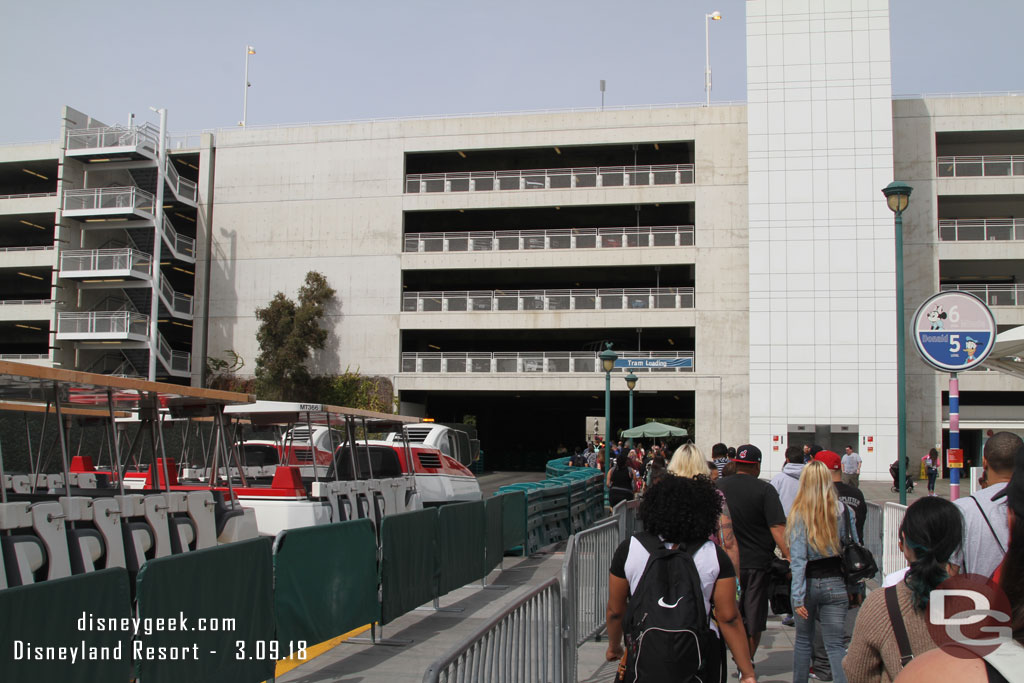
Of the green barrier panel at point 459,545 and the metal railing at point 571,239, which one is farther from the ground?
the metal railing at point 571,239

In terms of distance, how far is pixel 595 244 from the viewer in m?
45.1

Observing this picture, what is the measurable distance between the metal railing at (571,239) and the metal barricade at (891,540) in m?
33.8

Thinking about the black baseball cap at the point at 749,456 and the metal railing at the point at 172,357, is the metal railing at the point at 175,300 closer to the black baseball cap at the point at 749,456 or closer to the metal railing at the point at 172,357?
the metal railing at the point at 172,357

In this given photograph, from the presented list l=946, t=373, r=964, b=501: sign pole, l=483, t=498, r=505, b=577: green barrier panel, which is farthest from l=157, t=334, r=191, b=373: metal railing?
l=946, t=373, r=964, b=501: sign pole

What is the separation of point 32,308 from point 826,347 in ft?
131

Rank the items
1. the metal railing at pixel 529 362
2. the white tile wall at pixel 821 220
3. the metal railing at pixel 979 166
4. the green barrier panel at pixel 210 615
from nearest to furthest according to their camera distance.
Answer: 1. the green barrier panel at pixel 210 615
2. the white tile wall at pixel 821 220
3. the metal railing at pixel 979 166
4. the metal railing at pixel 529 362

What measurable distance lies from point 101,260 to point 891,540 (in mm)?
42648

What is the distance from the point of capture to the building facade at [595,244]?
139ft

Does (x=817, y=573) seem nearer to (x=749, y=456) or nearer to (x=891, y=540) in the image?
(x=749, y=456)

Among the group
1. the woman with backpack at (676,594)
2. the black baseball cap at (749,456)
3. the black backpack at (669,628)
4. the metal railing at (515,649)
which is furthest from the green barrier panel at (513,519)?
the black backpack at (669,628)

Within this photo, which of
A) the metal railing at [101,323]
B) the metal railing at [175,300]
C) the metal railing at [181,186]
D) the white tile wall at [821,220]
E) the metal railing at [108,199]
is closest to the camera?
the white tile wall at [821,220]

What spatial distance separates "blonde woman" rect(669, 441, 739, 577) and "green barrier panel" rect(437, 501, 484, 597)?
3.75m

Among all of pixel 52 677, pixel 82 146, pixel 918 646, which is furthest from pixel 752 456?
pixel 82 146

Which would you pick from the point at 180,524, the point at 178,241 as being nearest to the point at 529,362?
the point at 178,241
